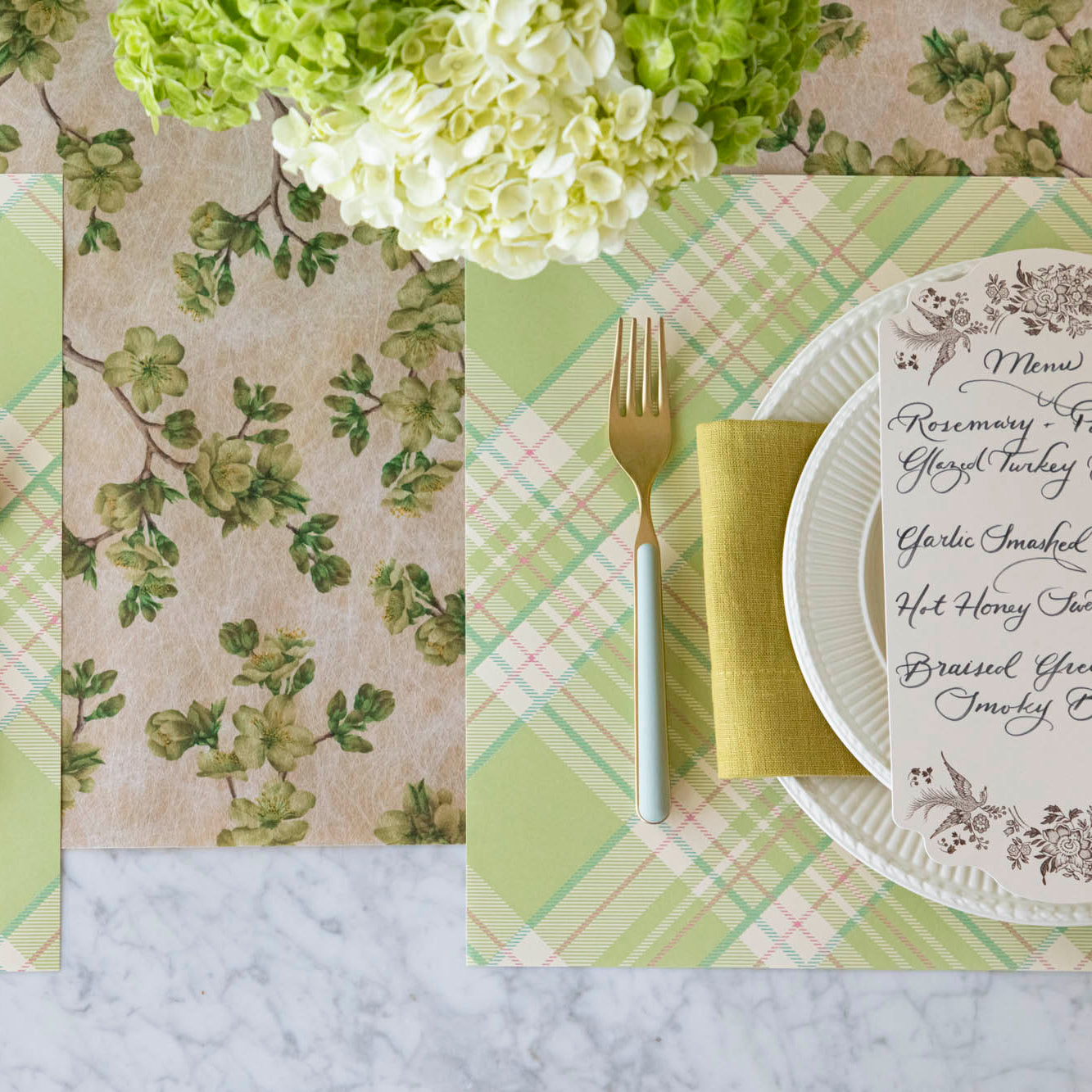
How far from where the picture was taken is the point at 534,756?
80 cm

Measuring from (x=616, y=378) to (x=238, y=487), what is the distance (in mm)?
326

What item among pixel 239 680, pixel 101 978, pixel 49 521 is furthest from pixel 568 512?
pixel 101 978

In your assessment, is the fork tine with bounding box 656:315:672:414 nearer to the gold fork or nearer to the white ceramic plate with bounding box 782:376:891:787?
the gold fork

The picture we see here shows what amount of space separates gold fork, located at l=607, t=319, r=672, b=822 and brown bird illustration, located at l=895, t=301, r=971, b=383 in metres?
0.20

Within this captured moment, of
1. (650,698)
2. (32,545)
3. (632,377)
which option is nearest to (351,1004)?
(650,698)

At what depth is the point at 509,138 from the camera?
47cm

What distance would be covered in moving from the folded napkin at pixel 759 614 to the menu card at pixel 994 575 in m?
0.08

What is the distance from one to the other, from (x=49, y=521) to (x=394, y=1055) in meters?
0.53

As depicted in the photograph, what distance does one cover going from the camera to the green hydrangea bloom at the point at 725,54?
452mm

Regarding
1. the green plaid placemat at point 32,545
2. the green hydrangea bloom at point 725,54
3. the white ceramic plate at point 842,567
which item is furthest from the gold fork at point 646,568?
the green plaid placemat at point 32,545

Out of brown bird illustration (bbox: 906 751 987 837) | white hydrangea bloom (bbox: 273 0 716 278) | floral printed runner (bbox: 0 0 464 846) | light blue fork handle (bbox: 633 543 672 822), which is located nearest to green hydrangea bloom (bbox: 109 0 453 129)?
white hydrangea bloom (bbox: 273 0 716 278)

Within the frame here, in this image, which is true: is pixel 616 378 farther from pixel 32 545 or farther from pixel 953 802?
pixel 32 545

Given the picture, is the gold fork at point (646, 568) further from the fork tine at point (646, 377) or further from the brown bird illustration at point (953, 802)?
the brown bird illustration at point (953, 802)

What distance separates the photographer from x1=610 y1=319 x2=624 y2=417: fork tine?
0.79 metres
